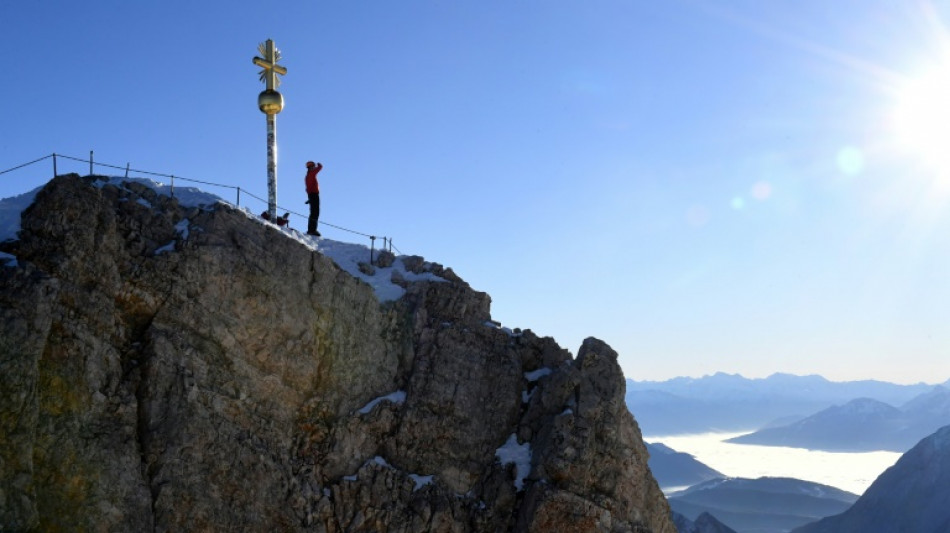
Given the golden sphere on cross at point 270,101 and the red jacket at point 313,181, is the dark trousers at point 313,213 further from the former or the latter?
the golden sphere on cross at point 270,101

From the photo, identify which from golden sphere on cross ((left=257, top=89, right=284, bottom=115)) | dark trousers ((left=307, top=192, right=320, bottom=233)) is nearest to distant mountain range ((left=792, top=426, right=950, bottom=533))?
dark trousers ((left=307, top=192, right=320, bottom=233))

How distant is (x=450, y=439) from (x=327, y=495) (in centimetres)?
556

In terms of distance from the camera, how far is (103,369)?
1017 inches

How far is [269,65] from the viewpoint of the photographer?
36594 millimetres

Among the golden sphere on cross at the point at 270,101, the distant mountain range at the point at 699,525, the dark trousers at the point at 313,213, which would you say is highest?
the golden sphere on cross at the point at 270,101

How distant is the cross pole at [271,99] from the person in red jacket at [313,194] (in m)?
1.67

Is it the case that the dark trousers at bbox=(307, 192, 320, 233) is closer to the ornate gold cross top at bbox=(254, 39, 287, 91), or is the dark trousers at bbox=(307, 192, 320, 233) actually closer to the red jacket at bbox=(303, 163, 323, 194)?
the red jacket at bbox=(303, 163, 323, 194)

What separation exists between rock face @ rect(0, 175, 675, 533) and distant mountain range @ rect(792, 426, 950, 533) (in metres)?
144

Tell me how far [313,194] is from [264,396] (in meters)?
11.0

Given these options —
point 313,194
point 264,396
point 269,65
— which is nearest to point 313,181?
point 313,194

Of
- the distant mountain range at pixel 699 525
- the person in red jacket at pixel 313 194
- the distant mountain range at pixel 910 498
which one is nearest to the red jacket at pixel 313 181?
the person in red jacket at pixel 313 194

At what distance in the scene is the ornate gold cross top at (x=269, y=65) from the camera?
36.6 m

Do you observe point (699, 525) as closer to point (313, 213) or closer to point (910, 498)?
point (910, 498)

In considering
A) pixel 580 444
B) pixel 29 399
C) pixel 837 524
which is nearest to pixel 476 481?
pixel 580 444
